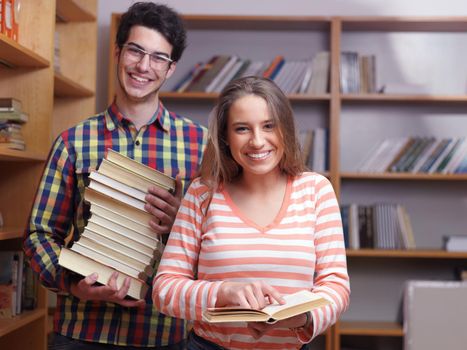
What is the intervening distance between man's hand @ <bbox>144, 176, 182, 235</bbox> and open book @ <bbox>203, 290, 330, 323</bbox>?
0.41m

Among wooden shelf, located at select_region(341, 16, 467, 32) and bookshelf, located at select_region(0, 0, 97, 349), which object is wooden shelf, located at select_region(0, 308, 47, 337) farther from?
wooden shelf, located at select_region(341, 16, 467, 32)

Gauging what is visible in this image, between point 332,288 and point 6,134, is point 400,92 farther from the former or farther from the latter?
point 332,288

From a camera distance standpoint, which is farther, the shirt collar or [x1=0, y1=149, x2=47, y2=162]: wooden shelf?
[x1=0, y1=149, x2=47, y2=162]: wooden shelf

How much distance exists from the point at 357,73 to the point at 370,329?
1.45 metres

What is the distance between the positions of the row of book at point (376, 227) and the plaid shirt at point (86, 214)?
2.09 m

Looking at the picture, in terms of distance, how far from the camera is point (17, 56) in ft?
7.92

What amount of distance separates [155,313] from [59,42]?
2277 millimetres

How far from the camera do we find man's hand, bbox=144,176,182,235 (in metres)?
1.56

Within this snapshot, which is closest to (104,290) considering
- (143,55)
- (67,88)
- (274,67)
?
(143,55)

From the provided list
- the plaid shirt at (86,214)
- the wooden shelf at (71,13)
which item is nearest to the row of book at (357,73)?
the wooden shelf at (71,13)

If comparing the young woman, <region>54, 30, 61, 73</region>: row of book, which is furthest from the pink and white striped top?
<region>54, 30, 61, 73</region>: row of book

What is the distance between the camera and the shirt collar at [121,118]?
173cm

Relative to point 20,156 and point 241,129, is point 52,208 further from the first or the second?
point 20,156

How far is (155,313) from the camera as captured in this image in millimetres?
1677
